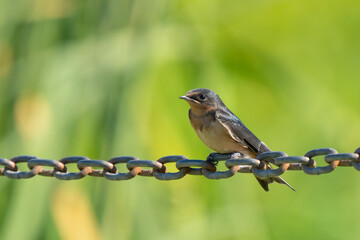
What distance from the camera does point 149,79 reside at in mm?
4223

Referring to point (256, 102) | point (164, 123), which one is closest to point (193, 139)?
point (164, 123)

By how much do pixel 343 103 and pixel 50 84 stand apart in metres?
2.01

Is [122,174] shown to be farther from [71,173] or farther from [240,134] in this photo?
[240,134]

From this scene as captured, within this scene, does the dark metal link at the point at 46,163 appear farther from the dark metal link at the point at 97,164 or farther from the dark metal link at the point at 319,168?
the dark metal link at the point at 319,168

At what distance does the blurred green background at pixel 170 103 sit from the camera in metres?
4.05

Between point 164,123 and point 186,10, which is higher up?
point 186,10

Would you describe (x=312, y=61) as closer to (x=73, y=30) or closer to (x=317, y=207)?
(x=317, y=207)

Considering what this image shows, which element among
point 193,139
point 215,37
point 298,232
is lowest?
point 298,232

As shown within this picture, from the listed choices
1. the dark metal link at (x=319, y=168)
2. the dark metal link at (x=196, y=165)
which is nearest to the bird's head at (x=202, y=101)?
the dark metal link at (x=196, y=165)

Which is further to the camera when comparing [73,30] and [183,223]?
[73,30]

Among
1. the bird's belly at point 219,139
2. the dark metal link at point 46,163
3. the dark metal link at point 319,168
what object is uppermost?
the bird's belly at point 219,139

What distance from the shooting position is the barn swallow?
314cm

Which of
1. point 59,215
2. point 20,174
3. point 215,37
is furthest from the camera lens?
point 215,37

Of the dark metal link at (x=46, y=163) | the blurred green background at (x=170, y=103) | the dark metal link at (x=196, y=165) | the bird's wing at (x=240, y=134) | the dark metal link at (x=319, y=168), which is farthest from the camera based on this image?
the blurred green background at (x=170, y=103)
